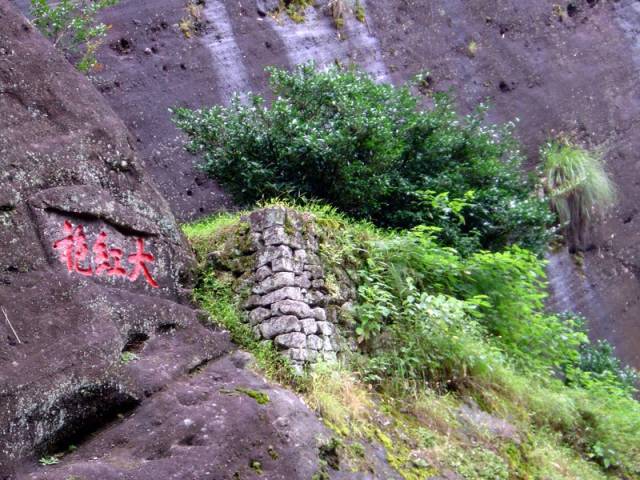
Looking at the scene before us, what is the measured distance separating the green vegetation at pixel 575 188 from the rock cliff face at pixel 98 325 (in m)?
6.83

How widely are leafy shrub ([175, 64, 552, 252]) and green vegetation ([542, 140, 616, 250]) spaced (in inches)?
83.9

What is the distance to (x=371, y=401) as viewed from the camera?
5.43 m

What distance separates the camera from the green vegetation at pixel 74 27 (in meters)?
8.33

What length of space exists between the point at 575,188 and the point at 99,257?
26.0 feet

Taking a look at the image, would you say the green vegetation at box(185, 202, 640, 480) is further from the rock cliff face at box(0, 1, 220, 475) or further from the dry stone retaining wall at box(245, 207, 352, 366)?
the rock cliff face at box(0, 1, 220, 475)

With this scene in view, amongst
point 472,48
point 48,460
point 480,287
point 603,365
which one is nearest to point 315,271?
point 480,287

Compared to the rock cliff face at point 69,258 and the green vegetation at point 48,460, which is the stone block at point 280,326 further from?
the green vegetation at point 48,460

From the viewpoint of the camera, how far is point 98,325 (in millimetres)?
4527

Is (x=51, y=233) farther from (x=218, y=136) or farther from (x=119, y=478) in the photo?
(x=218, y=136)

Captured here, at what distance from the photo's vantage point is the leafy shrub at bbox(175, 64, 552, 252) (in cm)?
718

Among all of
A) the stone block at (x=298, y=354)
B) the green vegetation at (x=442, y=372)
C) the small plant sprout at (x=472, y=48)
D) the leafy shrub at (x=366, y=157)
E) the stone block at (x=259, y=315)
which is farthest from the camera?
the small plant sprout at (x=472, y=48)

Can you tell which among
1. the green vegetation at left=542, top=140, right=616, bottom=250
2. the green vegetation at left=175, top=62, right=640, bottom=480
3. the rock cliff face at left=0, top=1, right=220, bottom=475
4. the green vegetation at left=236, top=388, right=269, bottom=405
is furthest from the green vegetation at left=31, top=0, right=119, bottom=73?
the green vegetation at left=542, top=140, right=616, bottom=250

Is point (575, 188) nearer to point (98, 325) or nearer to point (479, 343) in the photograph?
point (479, 343)

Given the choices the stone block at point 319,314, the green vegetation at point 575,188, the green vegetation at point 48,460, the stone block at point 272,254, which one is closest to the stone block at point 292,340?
the stone block at point 319,314
